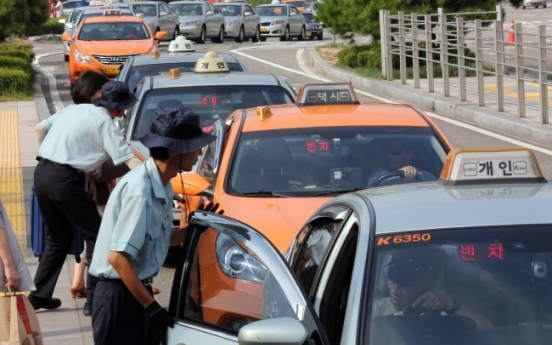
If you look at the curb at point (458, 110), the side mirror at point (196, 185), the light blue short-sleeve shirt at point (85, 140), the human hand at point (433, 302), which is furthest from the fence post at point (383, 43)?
the human hand at point (433, 302)

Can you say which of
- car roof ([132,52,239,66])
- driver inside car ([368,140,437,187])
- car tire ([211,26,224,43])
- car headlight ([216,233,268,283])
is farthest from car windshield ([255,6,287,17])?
car headlight ([216,233,268,283])

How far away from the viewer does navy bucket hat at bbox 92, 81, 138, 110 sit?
6.89 metres

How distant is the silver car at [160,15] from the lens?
40062 mm

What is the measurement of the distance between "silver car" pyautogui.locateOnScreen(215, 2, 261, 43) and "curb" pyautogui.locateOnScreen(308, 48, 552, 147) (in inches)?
696

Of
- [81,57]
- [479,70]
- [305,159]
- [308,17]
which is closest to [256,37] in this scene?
[308,17]

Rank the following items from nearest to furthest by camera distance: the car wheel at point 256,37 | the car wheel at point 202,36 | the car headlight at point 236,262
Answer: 1. the car headlight at point 236,262
2. the car wheel at point 202,36
3. the car wheel at point 256,37

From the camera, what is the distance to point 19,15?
2536cm

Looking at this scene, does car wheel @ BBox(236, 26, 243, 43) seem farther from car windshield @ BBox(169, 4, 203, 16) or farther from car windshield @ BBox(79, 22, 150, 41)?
car windshield @ BBox(79, 22, 150, 41)

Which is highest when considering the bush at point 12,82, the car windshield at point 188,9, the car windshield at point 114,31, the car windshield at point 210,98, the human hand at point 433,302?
the human hand at point 433,302

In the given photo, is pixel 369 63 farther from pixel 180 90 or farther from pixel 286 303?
pixel 286 303

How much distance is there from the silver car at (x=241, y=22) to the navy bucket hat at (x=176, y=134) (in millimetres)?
39047

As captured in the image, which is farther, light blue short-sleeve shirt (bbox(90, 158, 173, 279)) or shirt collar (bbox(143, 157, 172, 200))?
shirt collar (bbox(143, 157, 172, 200))

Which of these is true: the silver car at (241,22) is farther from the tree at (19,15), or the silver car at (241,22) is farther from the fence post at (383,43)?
the fence post at (383,43)

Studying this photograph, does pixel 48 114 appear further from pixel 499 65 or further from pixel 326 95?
pixel 326 95
